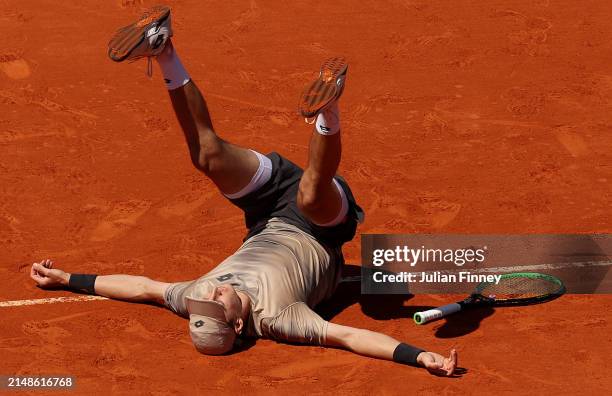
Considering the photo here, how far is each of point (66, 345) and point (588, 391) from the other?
153 inches

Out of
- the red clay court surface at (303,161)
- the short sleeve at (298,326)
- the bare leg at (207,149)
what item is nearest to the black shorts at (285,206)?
the bare leg at (207,149)

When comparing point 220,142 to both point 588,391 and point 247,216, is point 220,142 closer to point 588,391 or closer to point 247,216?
point 247,216

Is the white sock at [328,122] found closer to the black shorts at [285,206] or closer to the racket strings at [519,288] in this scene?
the black shorts at [285,206]

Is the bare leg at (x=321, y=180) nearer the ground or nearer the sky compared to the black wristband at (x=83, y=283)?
nearer the sky

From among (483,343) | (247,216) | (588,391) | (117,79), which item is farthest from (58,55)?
(588,391)

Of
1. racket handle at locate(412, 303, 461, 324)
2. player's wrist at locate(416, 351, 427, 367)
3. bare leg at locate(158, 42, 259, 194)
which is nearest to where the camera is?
player's wrist at locate(416, 351, 427, 367)

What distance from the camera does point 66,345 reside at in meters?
10.1

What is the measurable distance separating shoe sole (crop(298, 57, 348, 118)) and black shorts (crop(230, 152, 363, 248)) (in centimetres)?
116

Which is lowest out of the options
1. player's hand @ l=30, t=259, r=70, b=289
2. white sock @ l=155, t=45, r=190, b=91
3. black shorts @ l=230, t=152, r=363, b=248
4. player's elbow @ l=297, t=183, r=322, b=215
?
player's hand @ l=30, t=259, r=70, b=289

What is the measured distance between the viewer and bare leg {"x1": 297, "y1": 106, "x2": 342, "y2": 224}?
32.0ft

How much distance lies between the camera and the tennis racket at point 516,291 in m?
10.4

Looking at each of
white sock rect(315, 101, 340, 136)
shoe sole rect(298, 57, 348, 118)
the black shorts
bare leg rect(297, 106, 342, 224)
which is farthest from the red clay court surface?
shoe sole rect(298, 57, 348, 118)

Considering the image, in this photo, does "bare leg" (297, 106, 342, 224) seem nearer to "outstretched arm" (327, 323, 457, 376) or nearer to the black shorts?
the black shorts

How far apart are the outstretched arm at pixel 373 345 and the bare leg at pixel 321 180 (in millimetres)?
886
